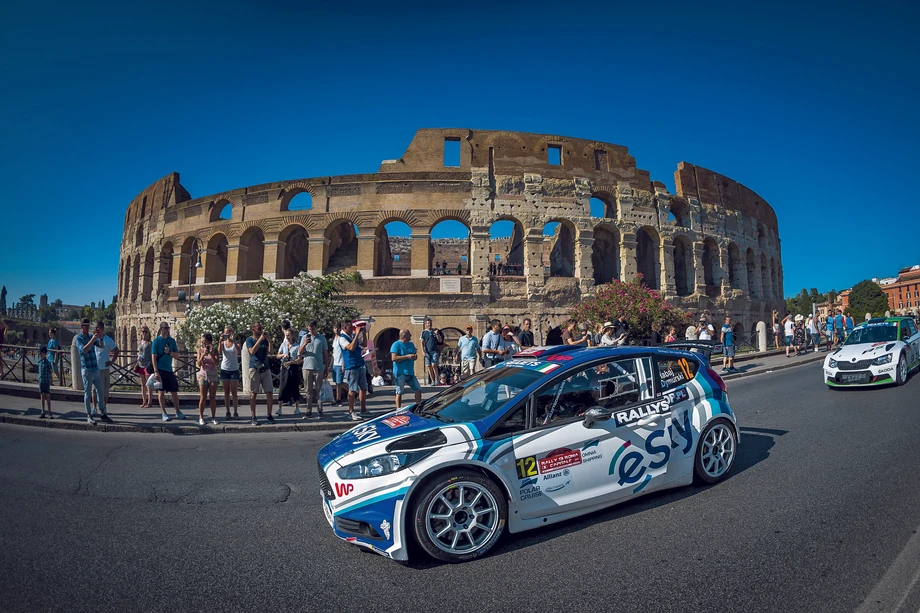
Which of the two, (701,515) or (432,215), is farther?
(432,215)

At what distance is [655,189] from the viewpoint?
22.6 m

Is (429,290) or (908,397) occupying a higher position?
(429,290)

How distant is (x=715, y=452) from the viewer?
457 centimetres

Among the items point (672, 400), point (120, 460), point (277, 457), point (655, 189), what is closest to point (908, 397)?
point (672, 400)

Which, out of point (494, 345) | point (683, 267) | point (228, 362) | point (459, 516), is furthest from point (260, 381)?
point (683, 267)

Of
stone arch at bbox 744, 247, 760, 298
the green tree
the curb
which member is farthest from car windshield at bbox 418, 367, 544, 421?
the green tree

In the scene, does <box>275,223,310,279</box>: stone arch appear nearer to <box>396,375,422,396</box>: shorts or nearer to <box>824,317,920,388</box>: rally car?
<box>396,375,422,396</box>: shorts

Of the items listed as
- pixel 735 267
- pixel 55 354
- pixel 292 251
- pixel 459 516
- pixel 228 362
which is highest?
pixel 292 251

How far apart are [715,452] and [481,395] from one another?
2.52 metres

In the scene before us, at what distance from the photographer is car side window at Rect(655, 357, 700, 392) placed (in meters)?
4.47

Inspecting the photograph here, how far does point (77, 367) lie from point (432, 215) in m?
13.0

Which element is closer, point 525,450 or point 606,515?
point 525,450

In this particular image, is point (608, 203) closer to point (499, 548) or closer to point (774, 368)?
point (774, 368)

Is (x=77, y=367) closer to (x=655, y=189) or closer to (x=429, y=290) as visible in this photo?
A: (x=429, y=290)
